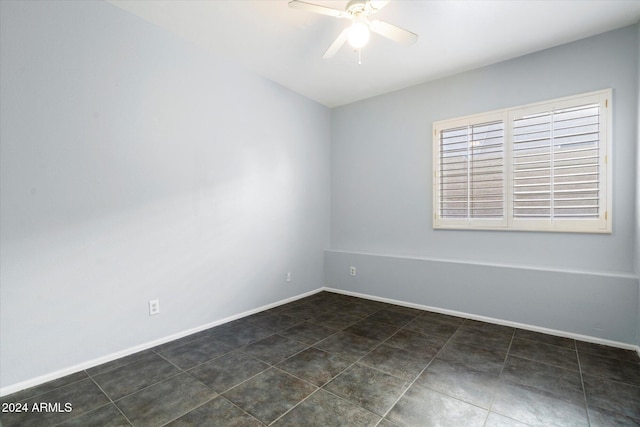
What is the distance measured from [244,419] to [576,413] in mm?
1925

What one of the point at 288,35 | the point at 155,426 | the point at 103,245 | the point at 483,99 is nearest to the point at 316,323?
the point at 155,426

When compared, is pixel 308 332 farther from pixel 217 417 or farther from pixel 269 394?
pixel 217 417

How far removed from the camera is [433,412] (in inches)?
67.6

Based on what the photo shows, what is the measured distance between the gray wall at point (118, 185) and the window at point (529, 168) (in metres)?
2.24

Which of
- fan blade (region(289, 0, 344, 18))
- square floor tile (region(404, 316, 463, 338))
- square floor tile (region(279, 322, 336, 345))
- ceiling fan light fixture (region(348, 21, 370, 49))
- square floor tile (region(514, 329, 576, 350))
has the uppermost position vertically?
fan blade (region(289, 0, 344, 18))

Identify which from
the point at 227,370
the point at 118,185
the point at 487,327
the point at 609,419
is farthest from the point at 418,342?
the point at 118,185

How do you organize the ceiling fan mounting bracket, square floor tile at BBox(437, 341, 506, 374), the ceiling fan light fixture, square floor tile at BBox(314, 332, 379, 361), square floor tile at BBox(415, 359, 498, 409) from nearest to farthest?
square floor tile at BBox(415, 359, 498, 409)
the ceiling fan mounting bracket
the ceiling fan light fixture
square floor tile at BBox(437, 341, 506, 374)
square floor tile at BBox(314, 332, 379, 361)

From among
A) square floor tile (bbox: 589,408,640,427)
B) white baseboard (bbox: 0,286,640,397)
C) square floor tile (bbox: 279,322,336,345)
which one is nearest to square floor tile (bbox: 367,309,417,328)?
white baseboard (bbox: 0,286,640,397)

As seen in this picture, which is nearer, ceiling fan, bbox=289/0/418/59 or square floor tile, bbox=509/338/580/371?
ceiling fan, bbox=289/0/418/59

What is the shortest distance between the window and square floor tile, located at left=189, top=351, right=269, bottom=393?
8.50 ft

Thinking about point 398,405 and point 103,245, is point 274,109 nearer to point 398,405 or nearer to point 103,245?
point 103,245

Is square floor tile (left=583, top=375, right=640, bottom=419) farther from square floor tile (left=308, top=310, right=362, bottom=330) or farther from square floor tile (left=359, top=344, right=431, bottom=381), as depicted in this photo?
square floor tile (left=308, top=310, right=362, bottom=330)

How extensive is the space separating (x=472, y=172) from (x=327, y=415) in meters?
2.89

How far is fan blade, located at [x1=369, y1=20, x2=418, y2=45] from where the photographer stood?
2090 mm
